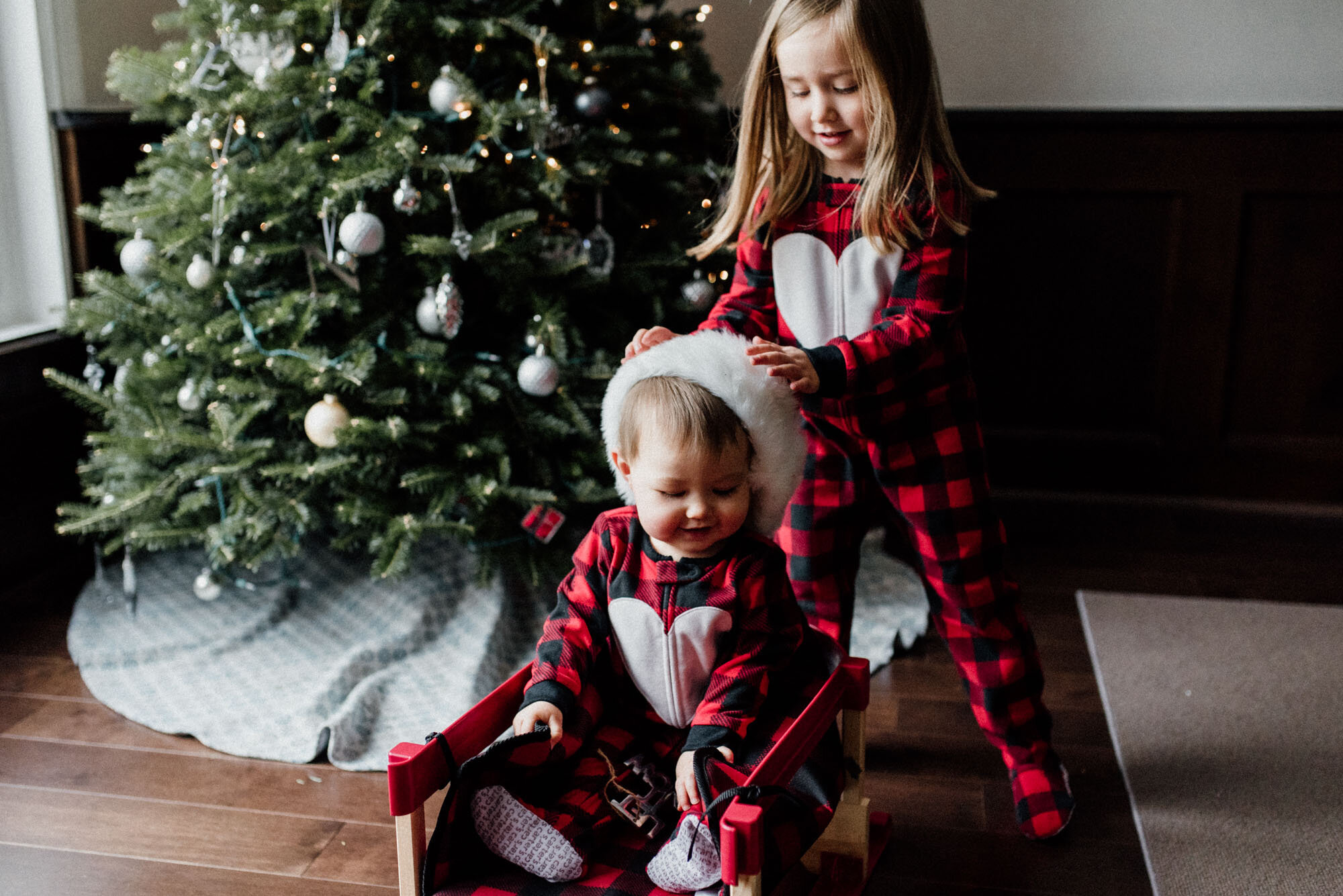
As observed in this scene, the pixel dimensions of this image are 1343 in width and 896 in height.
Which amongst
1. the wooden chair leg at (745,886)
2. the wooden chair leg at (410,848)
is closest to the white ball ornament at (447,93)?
the wooden chair leg at (410,848)

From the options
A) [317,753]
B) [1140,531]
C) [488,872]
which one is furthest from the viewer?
[1140,531]

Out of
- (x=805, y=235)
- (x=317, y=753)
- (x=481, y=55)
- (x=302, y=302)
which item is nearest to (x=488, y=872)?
(x=317, y=753)

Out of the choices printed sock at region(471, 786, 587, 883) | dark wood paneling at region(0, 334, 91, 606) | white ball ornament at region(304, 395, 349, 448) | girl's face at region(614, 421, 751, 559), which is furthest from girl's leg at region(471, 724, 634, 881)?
dark wood paneling at region(0, 334, 91, 606)

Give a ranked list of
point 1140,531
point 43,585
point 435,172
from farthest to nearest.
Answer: point 1140,531, point 43,585, point 435,172

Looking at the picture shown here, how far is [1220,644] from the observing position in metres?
2.19

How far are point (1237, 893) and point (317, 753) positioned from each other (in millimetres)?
1292

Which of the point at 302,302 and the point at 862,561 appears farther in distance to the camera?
the point at 862,561

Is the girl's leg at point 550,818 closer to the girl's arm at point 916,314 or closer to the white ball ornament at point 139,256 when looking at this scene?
the girl's arm at point 916,314

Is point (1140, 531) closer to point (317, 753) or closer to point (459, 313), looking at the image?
point (459, 313)

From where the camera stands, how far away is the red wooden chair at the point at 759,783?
42.6 inches

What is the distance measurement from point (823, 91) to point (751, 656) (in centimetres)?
67

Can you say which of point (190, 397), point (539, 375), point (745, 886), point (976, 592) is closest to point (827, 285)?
point (976, 592)

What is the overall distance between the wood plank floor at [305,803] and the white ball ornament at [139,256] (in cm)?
70

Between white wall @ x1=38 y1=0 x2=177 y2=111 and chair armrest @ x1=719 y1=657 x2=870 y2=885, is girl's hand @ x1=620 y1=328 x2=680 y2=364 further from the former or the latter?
white wall @ x1=38 y1=0 x2=177 y2=111
